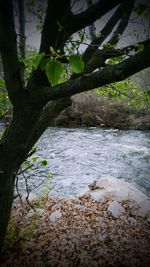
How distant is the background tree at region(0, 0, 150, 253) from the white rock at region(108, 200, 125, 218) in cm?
219

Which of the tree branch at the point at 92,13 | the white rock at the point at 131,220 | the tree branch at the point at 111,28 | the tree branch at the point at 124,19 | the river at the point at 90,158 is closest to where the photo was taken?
the tree branch at the point at 92,13

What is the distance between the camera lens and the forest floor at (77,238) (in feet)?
12.3

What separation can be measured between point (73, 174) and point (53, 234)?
9.65 feet

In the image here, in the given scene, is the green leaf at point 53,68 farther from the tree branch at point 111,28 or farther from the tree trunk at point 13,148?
the tree branch at point 111,28

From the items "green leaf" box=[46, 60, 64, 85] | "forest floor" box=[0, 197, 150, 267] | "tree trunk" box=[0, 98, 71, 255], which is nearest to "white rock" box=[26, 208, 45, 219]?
"forest floor" box=[0, 197, 150, 267]

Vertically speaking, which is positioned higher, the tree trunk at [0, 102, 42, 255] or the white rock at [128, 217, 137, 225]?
the tree trunk at [0, 102, 42, 255]

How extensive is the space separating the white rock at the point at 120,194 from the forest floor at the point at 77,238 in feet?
0.57

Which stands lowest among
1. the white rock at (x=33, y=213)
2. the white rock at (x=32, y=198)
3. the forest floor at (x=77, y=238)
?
the forest floor at (x=77, y=238)

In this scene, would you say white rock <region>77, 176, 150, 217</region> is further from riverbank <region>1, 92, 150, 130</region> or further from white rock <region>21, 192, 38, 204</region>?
riverbank <region>1, 92, 150, 130</region>

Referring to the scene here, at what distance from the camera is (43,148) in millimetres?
9156

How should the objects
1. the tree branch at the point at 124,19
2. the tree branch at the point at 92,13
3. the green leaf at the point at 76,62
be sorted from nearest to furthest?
the green leaf at the point at 76,62 → the tree branch at the point at 92,13 → the tree branch at the point at 124,19

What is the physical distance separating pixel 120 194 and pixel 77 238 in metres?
1.57

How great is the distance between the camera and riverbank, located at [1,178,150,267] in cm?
378

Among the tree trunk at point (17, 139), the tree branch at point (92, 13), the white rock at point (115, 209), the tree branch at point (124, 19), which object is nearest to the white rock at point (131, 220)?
the white rock at point (115, 209)
